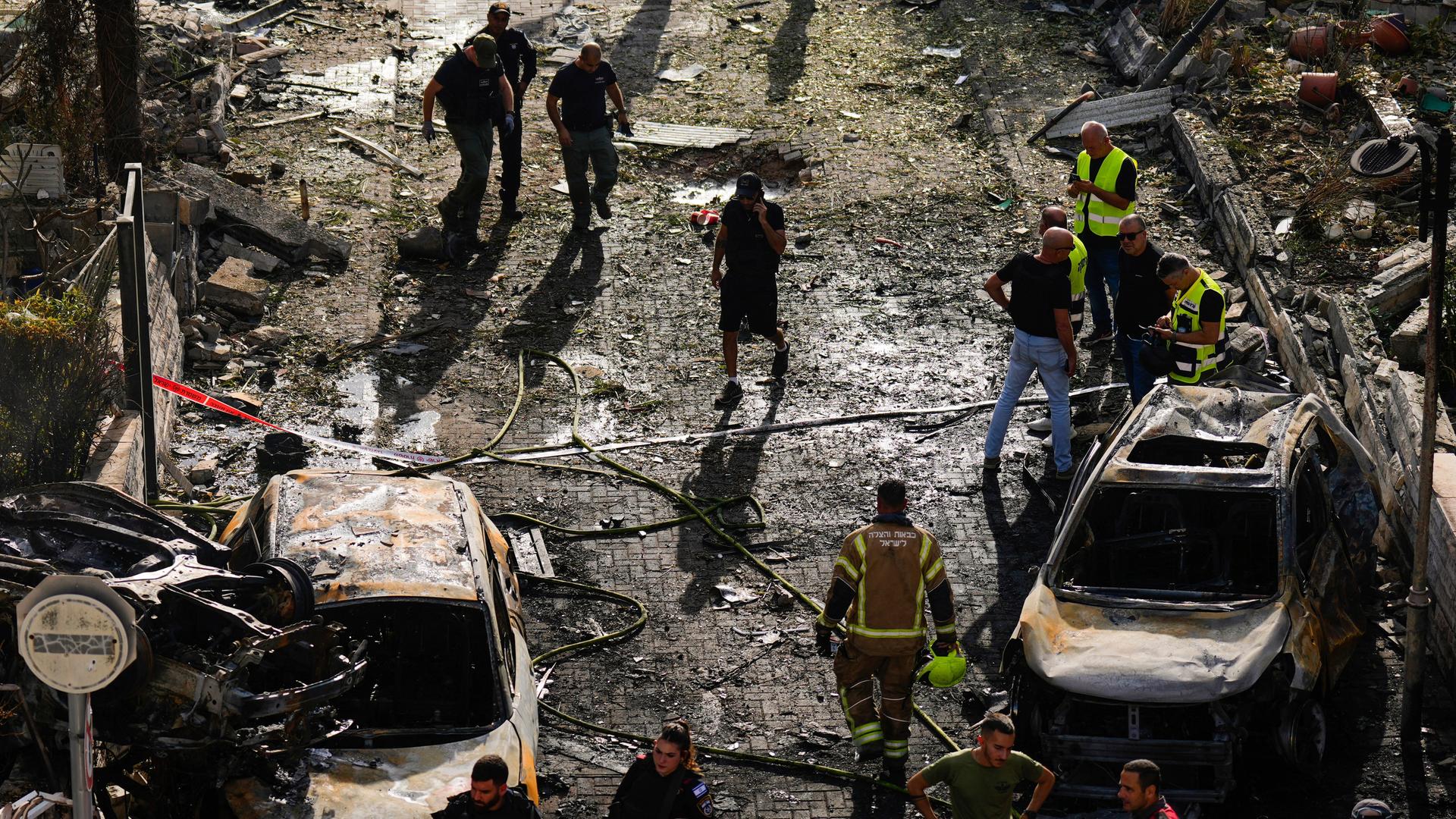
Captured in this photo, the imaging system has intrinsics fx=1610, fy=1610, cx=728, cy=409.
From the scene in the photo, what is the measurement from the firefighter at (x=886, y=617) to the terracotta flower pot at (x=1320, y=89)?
9.96 meters

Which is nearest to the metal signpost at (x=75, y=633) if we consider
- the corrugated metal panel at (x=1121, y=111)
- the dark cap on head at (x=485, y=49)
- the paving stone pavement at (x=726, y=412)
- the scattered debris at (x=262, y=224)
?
the paving stone pavement at (x=726, y=412)

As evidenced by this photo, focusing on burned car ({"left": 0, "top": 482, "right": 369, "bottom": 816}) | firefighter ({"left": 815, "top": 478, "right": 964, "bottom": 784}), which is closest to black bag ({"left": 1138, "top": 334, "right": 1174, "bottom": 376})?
firefighter ({"left": 815, "top": 478, "right": 964, "bottom": 784})

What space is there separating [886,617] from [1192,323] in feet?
12.7

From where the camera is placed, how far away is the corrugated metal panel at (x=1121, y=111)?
55.5ft

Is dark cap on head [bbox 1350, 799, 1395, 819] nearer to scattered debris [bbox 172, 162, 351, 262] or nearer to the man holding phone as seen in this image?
the man holding phone

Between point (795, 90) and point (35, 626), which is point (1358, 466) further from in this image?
point (795, 90)

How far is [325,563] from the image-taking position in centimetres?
775

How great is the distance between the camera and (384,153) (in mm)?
16516

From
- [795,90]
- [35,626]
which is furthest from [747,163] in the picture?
[35,626]

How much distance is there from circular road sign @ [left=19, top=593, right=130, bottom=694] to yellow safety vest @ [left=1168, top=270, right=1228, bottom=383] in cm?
769

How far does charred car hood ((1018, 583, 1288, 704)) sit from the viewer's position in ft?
25.5

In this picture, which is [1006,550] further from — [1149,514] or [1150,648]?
[1150,648]

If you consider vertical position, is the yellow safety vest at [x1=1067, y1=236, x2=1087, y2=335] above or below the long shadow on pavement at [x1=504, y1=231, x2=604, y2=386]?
above

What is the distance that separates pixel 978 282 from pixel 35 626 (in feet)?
34.2
